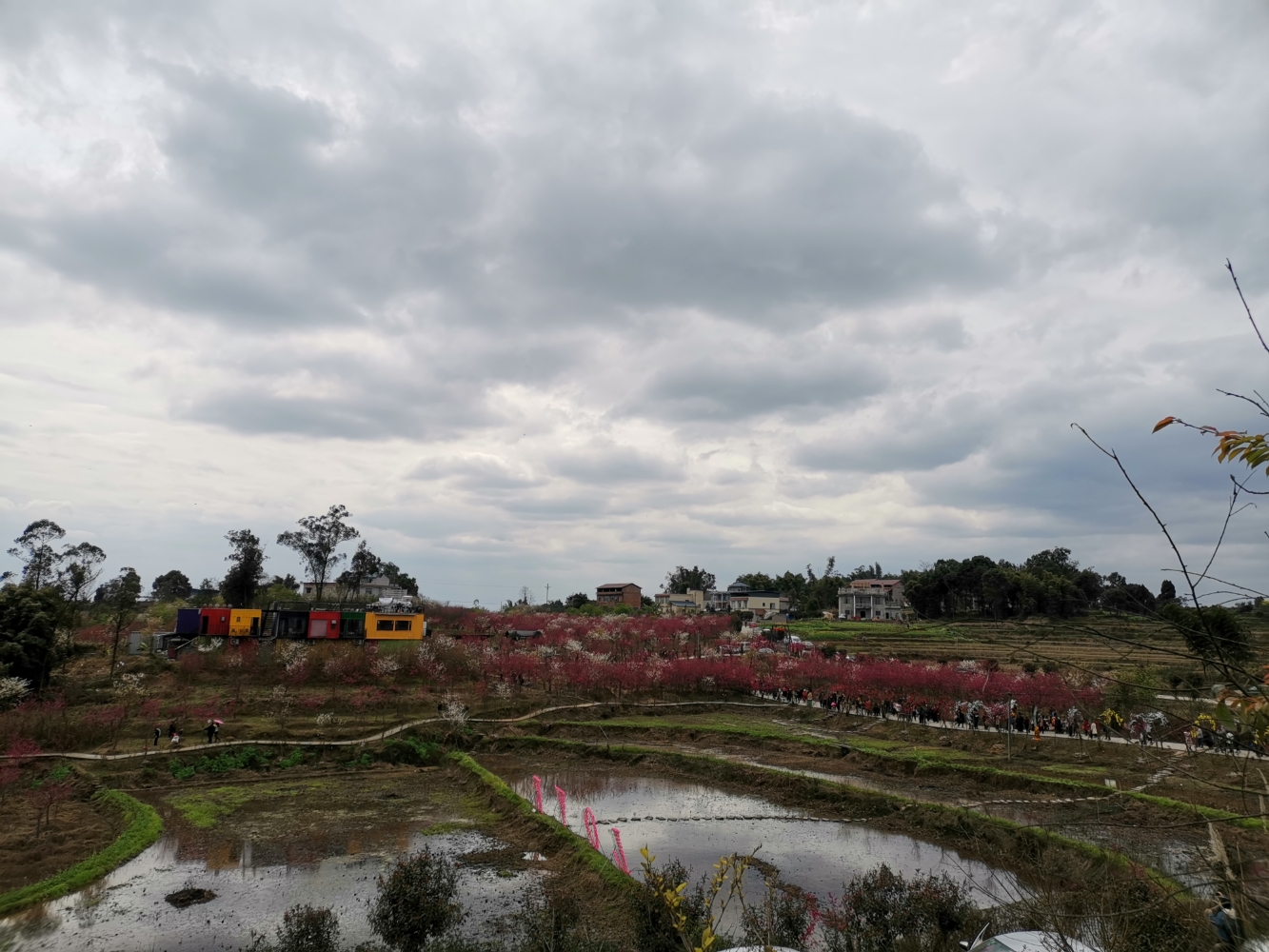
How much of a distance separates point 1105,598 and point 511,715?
3999cm

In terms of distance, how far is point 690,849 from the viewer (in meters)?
20.6

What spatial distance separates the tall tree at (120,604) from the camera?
41.1 m

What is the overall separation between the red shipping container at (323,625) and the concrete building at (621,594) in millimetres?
79048

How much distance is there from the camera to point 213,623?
48.7 metres

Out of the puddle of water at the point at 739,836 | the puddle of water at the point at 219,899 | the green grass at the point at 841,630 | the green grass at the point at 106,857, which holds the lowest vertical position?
the puddle of water at the point at 739,836

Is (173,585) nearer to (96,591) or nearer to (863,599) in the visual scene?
(96,591)

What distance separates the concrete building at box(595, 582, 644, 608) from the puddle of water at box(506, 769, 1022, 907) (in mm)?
99687

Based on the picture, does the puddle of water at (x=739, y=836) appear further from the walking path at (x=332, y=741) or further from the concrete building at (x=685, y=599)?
the concrete building at (x=685, y=599)

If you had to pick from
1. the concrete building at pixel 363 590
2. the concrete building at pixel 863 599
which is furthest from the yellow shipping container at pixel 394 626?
the concrete building at pixel 863 599

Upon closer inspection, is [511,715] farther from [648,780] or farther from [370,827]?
[370,827]

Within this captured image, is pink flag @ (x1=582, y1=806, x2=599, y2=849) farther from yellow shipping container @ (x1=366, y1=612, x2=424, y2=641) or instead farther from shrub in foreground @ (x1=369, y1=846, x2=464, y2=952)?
yellow shipping container @ (x1=366, y1=612, x2=424, y2=641)

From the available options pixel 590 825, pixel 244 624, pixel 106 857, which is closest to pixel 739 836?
pixel 590 825

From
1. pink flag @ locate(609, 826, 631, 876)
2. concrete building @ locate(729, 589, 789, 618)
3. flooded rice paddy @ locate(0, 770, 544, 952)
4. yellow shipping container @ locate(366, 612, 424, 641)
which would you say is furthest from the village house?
pink flag @ locate(609, 826, 631, 876)

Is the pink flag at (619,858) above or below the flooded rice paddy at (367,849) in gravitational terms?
above
